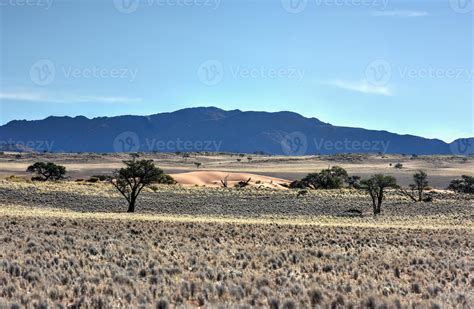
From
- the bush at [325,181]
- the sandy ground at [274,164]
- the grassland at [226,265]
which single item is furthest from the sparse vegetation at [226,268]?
the sandy ground at [274,164]

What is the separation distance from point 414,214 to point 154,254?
30794 millimetres

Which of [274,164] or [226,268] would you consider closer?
[226,268]

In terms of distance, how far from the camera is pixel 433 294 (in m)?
12.4

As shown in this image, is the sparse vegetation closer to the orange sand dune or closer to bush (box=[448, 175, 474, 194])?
bush (box=[448, 175, 474, 194])

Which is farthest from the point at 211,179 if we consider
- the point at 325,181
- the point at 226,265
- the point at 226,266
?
the point at 226,266

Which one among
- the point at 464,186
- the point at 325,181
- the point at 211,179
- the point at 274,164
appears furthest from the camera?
the point at 274,164

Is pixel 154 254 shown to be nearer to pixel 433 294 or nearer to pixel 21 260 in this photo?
pixel 21 260

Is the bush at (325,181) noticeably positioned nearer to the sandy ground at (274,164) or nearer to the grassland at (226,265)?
the sandy ground at (274,164)

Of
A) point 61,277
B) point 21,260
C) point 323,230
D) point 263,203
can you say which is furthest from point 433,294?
point 263,203

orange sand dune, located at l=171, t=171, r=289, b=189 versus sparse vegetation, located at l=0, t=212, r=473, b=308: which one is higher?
sparse vegetation, located at l=0, t=212, r=473, b=308

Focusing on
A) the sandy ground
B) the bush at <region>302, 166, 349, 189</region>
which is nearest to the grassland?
the bush at <region>302, 166, 349, 189</region>

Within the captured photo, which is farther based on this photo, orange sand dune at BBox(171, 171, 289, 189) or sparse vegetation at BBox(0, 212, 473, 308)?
orange sand dune at BBox(171, 171, 289, 189)

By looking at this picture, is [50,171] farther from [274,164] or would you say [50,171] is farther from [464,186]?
[274,164]

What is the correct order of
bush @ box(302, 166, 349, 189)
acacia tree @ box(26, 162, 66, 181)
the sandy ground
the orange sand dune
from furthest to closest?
the sandy ground < acacia tree @ box(26, 162, 66, 181) < the orange sand dune < bush @ box(302, 166, 349, 189)
